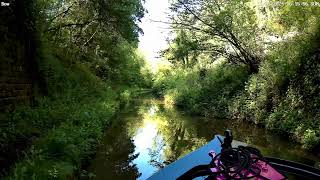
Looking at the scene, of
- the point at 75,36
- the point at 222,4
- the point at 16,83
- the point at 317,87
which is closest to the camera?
the point at 16,83

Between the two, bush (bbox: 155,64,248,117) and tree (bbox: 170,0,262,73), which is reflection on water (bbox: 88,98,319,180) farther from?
tree (bbox: 170,0,262,73)

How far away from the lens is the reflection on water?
874 cm

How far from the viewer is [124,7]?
16000 mm

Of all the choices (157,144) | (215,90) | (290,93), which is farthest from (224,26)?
(157,144)

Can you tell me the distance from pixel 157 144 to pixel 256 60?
7.98 metres

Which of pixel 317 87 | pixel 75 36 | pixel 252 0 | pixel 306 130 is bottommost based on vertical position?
pixel 306 130

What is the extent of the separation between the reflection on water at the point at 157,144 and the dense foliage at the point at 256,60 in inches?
26.3

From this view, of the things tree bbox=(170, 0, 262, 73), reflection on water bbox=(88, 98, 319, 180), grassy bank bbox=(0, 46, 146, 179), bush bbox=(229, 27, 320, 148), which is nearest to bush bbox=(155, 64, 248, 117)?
tree bbox=(170, 0, 262, 73)

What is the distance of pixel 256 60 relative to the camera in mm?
17188

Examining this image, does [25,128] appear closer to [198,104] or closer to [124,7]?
[124,7]

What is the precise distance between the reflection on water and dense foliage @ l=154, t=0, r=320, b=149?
67cm

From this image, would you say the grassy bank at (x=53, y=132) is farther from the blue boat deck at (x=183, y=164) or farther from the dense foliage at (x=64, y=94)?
the blue boat deck at (x=183, y=164)

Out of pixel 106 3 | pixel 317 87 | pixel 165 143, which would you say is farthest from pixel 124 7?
pixel 317 87

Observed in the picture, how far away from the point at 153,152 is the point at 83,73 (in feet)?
29.5
